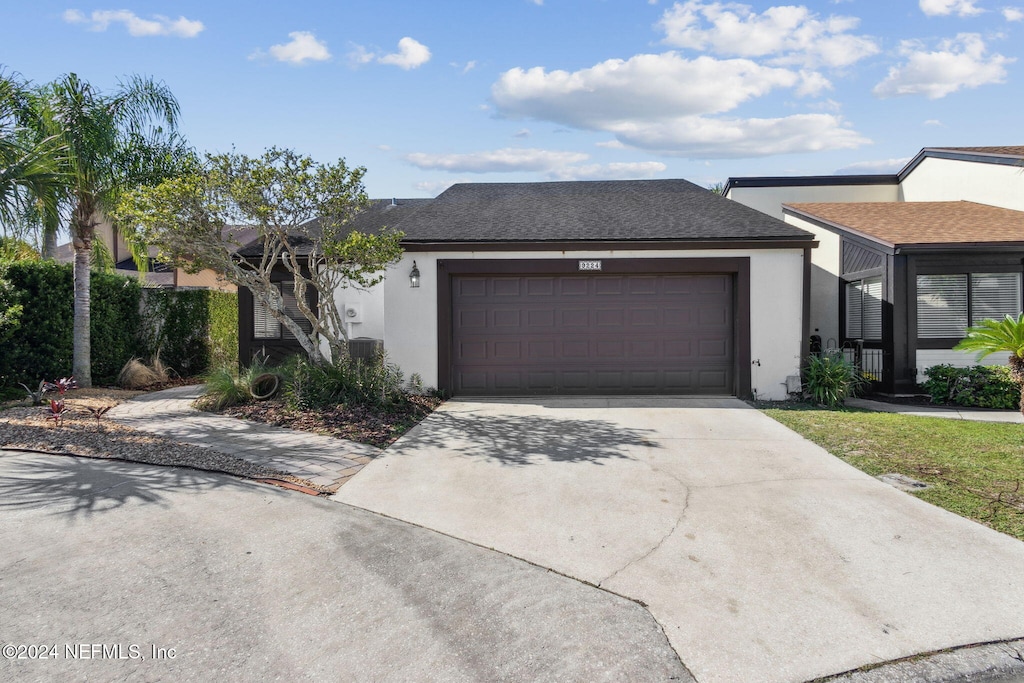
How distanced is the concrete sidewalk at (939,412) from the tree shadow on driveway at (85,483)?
31.2ft

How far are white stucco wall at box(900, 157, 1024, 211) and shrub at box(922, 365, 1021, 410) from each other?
16.5 ft

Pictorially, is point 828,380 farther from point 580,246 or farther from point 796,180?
point 796,180

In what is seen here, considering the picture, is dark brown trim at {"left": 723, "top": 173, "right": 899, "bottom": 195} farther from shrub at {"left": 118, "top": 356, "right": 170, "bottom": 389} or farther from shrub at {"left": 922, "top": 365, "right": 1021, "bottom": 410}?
shrub at {"left": 118, "top": 356, "right": 170, "bottom": 389}

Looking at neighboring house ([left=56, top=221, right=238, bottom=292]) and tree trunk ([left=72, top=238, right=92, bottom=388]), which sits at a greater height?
neighboring house ([left=56, top=221, right=238, bottom=292])

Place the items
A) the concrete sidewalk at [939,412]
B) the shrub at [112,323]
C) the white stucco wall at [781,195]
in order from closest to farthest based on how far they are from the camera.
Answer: the concrete sidewalk at [939,412]
the shrub at [112,323]
the white stucco wall at [781,195]

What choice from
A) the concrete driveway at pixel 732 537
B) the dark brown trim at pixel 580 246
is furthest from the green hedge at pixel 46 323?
the concrete driveway at pixel 732 537

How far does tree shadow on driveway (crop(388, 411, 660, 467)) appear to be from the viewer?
677 centimetres

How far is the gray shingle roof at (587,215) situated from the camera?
10.7m

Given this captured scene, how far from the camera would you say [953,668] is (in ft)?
9.60

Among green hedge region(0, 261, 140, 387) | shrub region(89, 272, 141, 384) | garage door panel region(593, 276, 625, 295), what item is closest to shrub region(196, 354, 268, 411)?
green hedge region(0, 261, 140, 387)

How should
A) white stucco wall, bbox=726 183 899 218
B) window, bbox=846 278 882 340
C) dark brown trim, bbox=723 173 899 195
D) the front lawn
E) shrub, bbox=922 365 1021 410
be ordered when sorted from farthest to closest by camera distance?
white stucco wall, bbox=726 183 899 218 → dark brown trim, bbox=723 173 899 195 → window, bbox=846 278 882 340 → shrub, bbox=922 365 1021 410 → the front lawn

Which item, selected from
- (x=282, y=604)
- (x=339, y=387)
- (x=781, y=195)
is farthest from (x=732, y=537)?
(x=781, y=195)

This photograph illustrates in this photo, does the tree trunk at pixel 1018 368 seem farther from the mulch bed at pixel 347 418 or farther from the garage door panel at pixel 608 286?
the mulch bed at pixel 347 418

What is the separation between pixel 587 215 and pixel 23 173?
8996 mm
